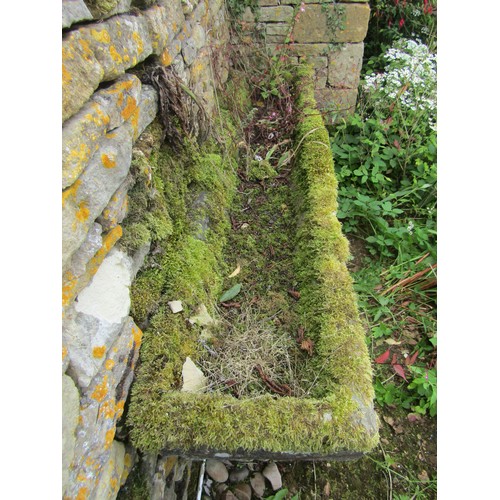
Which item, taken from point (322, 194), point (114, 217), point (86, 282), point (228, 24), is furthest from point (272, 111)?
point (86, 282)

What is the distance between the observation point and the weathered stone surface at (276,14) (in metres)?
3.76

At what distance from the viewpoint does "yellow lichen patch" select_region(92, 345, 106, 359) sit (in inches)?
44.2

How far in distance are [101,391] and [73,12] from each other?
3.47ft

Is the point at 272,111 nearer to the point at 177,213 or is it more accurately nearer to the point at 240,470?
the point at 177,213

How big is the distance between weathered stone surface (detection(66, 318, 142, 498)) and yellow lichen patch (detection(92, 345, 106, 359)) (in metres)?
0.06

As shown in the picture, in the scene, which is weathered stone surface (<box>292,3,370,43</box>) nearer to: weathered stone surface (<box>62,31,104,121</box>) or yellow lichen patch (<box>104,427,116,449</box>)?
weathered stone surface (<box>62,31,104,121</box>)

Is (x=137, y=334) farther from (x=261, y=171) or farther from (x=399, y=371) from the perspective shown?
(x=399, y=371)

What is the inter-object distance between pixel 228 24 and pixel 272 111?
0.91m

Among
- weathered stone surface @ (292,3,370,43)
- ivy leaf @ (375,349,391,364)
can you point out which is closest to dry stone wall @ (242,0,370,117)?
weathered stone surface @ (292,3,370,43)

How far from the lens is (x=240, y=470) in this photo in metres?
2.24

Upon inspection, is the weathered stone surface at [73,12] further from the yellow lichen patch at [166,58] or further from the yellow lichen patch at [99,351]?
the yellow lichen patch at [99,351]

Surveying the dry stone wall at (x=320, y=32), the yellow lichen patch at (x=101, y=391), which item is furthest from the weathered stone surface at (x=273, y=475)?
the dry stone wall at (x=320, y=32)

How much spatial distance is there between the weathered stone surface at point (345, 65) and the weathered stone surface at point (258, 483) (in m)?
3.73

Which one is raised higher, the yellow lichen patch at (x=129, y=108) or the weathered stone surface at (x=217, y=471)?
the yellow lichen patch at (x=129, y=108)
